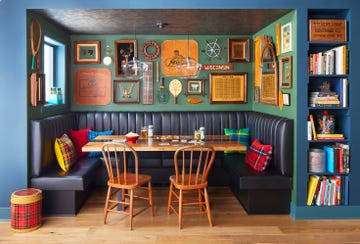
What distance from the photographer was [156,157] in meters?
5.53

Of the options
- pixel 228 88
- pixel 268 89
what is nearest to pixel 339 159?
pixel 268 89

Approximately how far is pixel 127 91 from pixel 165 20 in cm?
163

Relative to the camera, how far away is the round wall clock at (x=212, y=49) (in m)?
6.10

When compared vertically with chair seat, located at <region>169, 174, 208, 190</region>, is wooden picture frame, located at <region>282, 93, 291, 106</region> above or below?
above

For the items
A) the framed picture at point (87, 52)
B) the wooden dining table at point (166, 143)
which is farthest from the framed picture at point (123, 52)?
the wooden dining table at point (166, 143)

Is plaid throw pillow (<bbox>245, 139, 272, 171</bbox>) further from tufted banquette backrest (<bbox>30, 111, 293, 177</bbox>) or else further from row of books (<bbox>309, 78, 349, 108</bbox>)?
row of books (<bbox>309, 78, 349, 108</bbox>)

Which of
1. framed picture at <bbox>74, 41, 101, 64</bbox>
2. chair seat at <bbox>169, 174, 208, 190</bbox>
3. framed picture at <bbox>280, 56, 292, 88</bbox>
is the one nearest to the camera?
chair seat at <bbox>169, 174, 208, 190</bbox>

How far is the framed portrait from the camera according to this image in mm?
4988

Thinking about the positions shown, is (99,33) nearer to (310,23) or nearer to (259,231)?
(310,23)

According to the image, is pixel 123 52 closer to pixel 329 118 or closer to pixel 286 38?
pixel 286 38

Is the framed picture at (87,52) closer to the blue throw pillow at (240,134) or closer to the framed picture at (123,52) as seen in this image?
the framed picture at (123,52)

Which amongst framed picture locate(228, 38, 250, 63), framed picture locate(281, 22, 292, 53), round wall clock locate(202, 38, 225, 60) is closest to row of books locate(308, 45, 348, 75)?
framed picture locate(281, 22, 292, 53)

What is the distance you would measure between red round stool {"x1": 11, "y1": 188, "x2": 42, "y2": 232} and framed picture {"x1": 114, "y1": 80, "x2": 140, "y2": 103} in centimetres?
260

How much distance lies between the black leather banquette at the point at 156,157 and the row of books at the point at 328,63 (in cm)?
64
